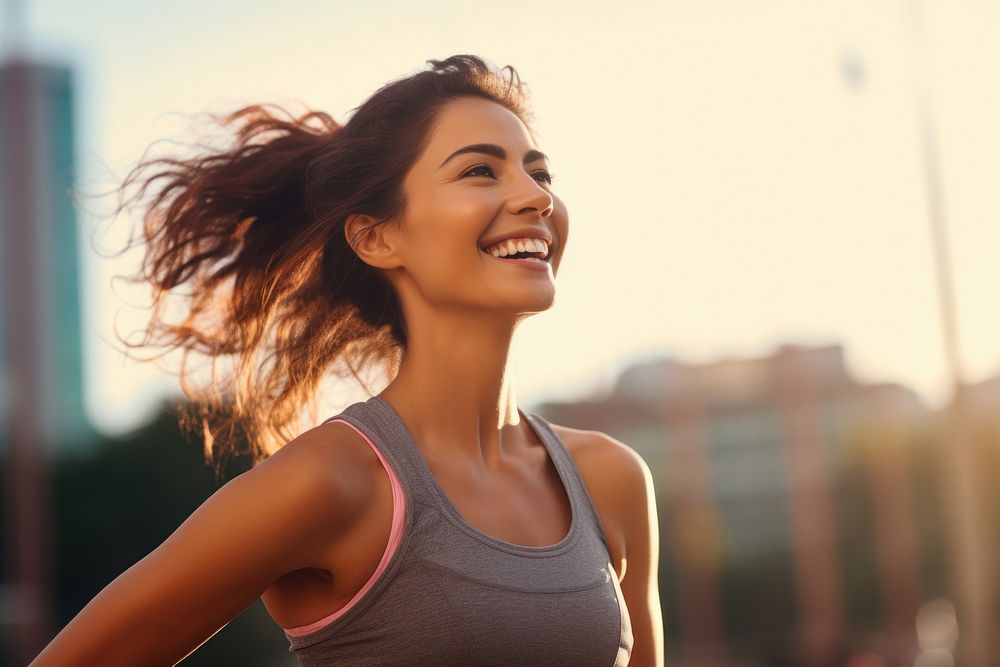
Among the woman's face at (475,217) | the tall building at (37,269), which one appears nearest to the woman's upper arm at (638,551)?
the woman's face at (475,217)

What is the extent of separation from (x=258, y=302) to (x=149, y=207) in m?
0.38

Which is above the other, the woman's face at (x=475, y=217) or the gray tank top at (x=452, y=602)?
the woman's face at (x=475, y=217)

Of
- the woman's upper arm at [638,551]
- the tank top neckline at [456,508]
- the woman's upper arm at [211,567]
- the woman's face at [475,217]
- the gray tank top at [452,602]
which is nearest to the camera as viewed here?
the woman's upper arm at [211,567]

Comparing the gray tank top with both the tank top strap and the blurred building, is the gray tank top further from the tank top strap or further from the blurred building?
the blurred building

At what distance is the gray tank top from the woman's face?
37 cm

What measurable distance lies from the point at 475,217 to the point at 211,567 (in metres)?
0.92

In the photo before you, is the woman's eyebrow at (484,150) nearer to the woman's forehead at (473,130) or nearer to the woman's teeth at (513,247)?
the woman's forehead at (473,130)

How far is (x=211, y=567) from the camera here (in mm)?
2398

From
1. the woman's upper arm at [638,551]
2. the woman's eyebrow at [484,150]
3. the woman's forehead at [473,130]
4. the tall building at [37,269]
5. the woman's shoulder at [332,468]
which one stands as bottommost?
the woman's upper arm at [638,551]

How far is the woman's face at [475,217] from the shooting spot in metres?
2.82

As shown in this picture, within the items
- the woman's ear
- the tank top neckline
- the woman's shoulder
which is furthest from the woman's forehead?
the woman's shoulder

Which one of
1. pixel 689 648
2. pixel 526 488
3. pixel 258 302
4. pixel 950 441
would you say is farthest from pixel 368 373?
pixel 689 648

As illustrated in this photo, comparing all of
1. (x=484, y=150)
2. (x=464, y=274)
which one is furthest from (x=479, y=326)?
(x=484, y=150)

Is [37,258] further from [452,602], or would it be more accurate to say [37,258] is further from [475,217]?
[452,602]
